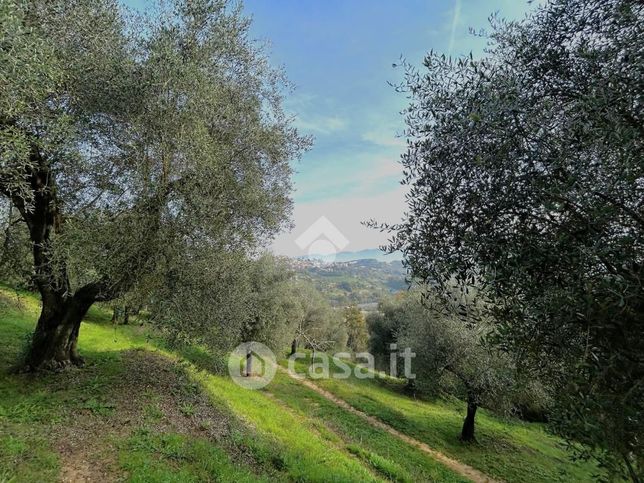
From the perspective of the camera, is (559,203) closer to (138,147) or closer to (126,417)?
(138,147)

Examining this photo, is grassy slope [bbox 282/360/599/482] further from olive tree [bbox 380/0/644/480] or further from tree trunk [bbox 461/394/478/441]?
olive tree [bbox 380/0/644/480]

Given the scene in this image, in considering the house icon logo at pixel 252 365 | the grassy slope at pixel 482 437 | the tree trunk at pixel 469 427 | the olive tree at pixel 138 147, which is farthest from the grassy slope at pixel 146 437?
the house icon logo at pixel 252 365

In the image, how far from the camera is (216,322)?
12492 mm

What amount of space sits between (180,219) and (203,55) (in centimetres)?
503

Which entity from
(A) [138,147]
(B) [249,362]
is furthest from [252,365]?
(A) [138,147]

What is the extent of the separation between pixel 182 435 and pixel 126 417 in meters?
1.91

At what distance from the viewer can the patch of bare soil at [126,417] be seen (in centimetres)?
842

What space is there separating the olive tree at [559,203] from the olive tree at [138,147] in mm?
6631

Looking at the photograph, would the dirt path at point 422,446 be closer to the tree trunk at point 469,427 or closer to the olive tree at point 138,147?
the tree trunk at point 469,427

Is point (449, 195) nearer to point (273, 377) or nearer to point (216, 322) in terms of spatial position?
point (216, 322)

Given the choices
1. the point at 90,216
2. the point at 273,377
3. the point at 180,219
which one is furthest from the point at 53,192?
the point at 273,377

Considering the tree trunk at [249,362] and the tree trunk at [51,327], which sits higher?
the tree trunk at [51,327]

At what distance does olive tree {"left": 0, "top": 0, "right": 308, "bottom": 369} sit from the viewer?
9.74 m

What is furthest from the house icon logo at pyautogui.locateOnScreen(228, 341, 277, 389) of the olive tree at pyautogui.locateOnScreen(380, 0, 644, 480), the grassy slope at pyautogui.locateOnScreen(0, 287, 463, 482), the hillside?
the olive tree at pyautogui.locateOnScreen(380, 0, 644, 480)
